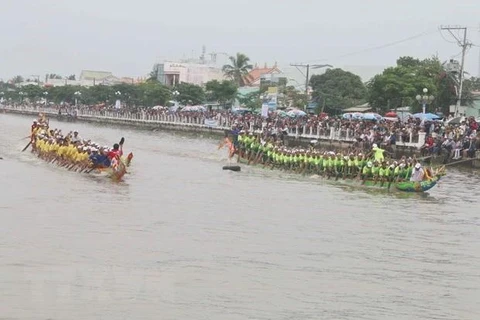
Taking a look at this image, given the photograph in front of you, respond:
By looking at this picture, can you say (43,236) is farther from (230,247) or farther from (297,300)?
(297,300)

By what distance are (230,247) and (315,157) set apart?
48.2ft

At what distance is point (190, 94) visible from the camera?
82.9m

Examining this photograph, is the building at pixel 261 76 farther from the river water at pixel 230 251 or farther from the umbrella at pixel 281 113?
the river water at pixel 230 251

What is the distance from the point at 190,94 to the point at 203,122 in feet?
62.7

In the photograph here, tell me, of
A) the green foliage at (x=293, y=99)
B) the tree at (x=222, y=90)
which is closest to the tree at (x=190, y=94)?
the tree at (x=222, y=90)

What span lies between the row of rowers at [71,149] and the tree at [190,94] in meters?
46.3

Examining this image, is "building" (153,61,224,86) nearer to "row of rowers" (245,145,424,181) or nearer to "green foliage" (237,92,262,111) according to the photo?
"green foliage" (237,92,262,111)

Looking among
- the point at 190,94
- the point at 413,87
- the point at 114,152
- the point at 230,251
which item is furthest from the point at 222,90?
the point at 230,251

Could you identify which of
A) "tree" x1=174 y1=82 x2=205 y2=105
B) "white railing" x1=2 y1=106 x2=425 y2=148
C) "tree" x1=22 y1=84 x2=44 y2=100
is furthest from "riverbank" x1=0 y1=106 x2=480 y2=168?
"tree" x1=22 y1=84 x2=44 y2=100

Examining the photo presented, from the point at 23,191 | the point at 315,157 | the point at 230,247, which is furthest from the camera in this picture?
the point at 315,157

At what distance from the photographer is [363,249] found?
653 inches

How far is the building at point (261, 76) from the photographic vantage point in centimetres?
9183

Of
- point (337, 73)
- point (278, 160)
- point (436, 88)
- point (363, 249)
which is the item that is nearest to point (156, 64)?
point (337, 73)

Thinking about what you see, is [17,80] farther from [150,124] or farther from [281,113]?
[281,113]
